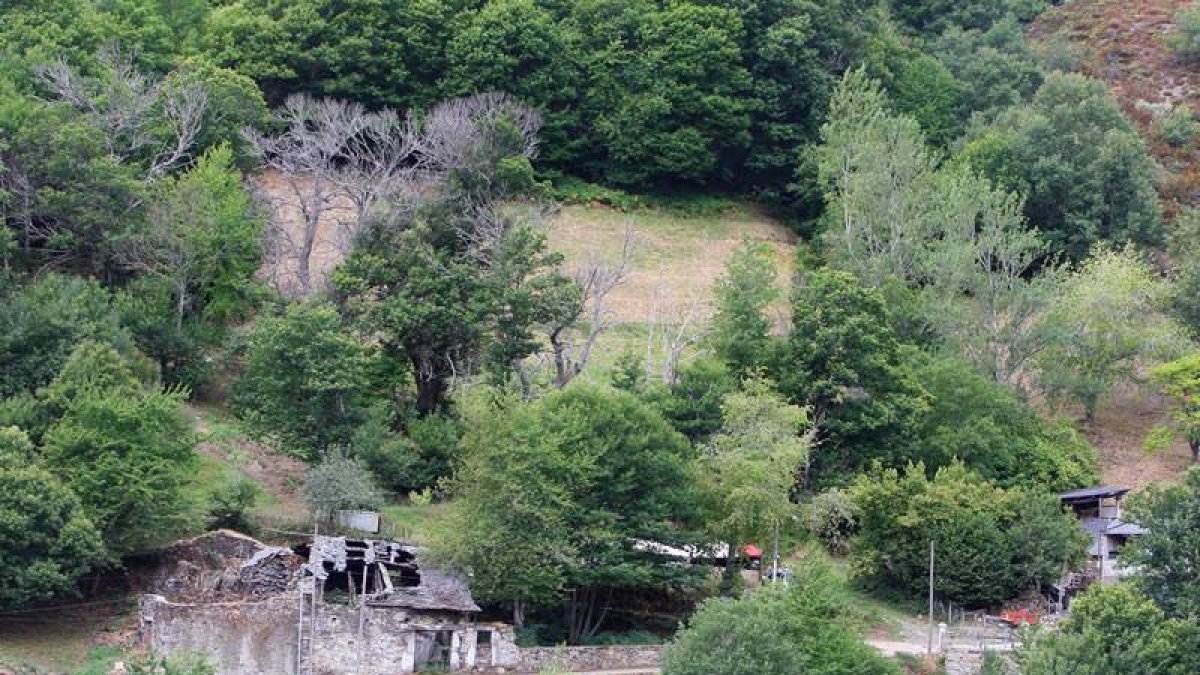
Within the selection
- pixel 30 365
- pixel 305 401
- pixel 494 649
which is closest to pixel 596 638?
pixel 494 649

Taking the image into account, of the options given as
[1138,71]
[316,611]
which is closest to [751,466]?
[316,611]

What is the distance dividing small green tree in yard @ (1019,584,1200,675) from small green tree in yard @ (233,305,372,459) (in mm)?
19717

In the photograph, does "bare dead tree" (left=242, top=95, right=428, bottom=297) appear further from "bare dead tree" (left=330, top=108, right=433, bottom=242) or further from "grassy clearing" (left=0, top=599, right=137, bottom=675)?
"grassy clearing" (left=0, top=599, right=137, bottom=675)

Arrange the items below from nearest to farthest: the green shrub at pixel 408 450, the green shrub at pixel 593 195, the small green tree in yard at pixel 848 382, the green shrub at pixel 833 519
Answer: the green shrub at pixel 408 450, the green shrub at pixel 833 519, the small green tree in yard at pixel 848 382, the green shrub at pixel 593 195

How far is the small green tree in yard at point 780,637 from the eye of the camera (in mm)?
58906

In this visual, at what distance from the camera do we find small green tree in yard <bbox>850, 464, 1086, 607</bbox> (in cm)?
Answer: 6800

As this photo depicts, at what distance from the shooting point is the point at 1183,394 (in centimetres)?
7594

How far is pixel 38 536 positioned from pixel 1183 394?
114 ft

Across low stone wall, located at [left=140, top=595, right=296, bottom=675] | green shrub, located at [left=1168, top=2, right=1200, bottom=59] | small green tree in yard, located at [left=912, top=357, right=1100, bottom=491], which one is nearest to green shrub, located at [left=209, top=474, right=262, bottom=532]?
low stone wall, located at [left=140, top=595, right=296, bottom=675]

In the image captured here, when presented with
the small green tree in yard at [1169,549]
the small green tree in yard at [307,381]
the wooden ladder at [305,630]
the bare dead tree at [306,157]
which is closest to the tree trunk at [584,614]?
the wooden ladder at [305,630]

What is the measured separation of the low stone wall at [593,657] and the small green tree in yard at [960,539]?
7776 mm

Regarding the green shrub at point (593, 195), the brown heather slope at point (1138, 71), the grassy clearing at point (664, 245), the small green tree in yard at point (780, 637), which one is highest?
the brown heather slope at point (1138, 71)

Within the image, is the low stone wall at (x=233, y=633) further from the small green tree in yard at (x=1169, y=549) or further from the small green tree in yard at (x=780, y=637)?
the small green tree in yard at (x=1169, y=549)

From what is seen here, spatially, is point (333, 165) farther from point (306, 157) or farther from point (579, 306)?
point (579, 306)
